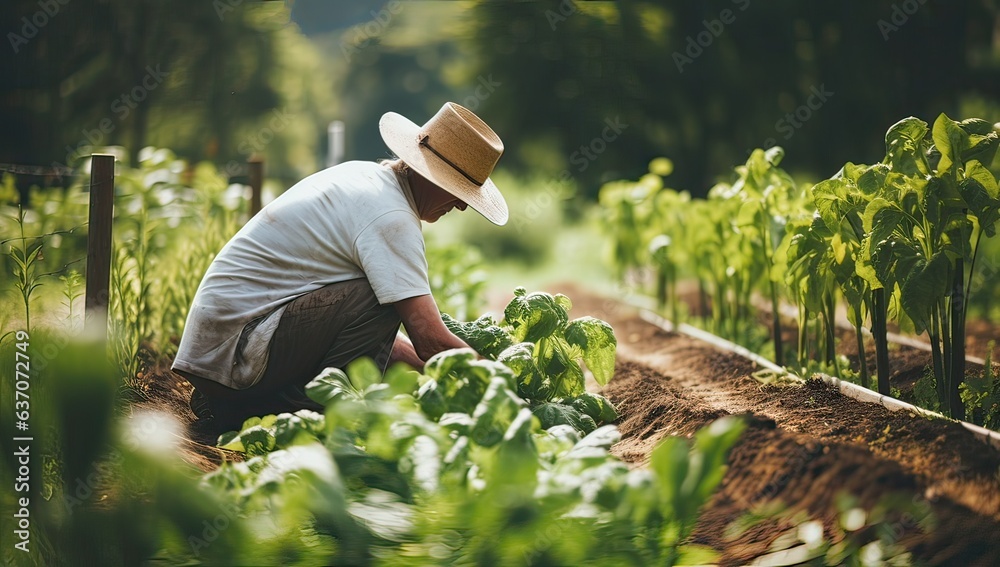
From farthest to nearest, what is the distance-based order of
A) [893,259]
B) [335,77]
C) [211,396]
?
[335,77] → [211,396] → [893,259]

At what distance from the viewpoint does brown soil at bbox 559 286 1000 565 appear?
143 cm

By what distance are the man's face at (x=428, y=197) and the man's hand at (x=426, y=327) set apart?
0.39m

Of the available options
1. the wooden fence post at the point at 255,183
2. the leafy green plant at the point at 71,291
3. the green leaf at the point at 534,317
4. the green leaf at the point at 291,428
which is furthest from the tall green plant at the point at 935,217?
the wooden fence post at the point at 255,183

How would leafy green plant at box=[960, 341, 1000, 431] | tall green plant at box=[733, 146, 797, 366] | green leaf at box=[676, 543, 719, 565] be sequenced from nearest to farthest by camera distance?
green leaf at box=[676, 543, 719, 565]
leafy green plant at box=[960, 341, 1000, 431]
tall green plant at box=[733, 146, 797, 366]

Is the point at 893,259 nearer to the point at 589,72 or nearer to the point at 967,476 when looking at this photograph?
the point at 967,476

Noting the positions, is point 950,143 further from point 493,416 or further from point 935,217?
point 493,416

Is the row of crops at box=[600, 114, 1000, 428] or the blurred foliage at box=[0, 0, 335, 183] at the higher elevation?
the blurred foliage at box=[0, 0, 335, 183]

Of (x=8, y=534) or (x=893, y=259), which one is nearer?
(x=8, y=534)

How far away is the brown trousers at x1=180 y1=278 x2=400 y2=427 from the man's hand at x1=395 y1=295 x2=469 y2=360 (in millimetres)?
164

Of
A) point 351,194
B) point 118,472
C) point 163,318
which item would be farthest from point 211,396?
point 118,472

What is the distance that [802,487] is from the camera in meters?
1.53

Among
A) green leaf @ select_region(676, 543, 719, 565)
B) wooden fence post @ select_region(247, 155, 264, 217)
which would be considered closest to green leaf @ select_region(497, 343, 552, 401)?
green leaf @ select_region(676, 543, 719, 565)

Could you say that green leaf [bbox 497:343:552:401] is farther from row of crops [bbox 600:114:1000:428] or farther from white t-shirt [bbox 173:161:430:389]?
row of crops [bbox 600:114:1000:428]

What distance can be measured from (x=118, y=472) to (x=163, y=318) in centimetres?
232
